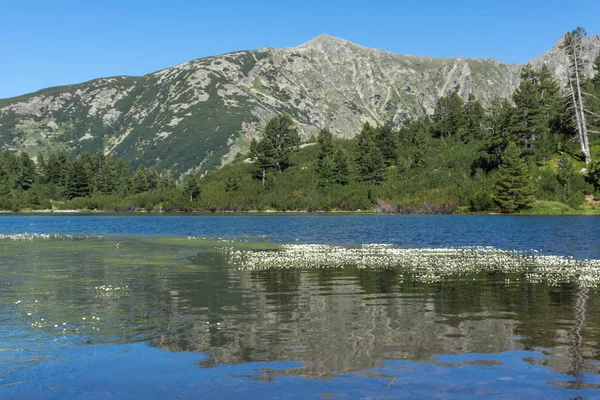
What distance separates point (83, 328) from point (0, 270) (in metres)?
24.1

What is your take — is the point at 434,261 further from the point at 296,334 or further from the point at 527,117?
the point at 527,117

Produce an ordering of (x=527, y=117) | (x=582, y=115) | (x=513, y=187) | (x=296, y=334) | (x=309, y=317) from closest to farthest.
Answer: (x=296, y=334) < (x=309, y=317) < (x=513, y=187) < (x=582, y=115) < (x=527, y=117)

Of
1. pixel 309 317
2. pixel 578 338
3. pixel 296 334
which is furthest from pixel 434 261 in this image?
pixel 296 334

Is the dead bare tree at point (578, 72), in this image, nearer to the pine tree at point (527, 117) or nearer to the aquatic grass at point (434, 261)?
the pine tree at point (527, 117)

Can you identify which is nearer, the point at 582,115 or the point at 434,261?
the point at 434,261

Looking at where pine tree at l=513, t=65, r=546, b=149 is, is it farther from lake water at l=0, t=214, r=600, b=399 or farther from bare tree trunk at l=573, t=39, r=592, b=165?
lake water at l=0, t=214, r=600, b=399

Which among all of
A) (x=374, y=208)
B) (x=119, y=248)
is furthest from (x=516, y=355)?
(x=374, y=208)

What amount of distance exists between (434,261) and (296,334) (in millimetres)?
28079

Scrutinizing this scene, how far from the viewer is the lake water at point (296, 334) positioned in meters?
14.1

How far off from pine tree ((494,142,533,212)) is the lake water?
405ft

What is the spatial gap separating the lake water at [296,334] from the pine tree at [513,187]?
123 meters

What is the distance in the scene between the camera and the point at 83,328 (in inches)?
832

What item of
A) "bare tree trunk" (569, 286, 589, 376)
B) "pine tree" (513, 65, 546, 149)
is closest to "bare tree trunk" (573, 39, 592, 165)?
"pine tree" (513, 65, 546, 149)

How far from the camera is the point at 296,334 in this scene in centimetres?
1994
